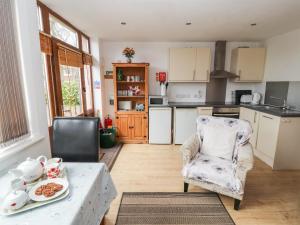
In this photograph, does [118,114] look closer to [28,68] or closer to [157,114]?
[157,114]

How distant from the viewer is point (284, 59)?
127 inches

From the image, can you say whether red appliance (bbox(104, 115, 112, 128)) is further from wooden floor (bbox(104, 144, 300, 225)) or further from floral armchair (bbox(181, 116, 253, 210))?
floral armchair (bbox(181, 116, 253, 210))

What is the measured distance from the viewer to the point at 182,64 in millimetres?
3725

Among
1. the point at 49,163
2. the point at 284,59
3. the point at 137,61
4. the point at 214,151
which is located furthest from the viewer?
the point at 137,61

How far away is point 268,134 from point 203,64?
187 centimetres

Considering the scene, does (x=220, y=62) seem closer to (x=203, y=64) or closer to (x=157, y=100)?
(x=203, y=64)

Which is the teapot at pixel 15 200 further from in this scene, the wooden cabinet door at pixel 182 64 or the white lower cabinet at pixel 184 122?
the wooden cabinet door at pixel 182 64

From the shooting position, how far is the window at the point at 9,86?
1304mm

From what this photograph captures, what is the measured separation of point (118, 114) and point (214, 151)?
88.6 inches

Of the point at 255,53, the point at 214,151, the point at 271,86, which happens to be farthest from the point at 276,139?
the point at 255,53

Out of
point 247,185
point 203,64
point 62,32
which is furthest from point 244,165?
point 62,32

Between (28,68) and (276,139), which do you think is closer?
(28,68)

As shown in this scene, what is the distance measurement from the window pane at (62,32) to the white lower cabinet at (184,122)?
2.36 meters

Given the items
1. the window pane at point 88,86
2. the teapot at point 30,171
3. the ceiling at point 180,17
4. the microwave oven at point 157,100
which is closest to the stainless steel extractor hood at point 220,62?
the ceiling at point 180,17
